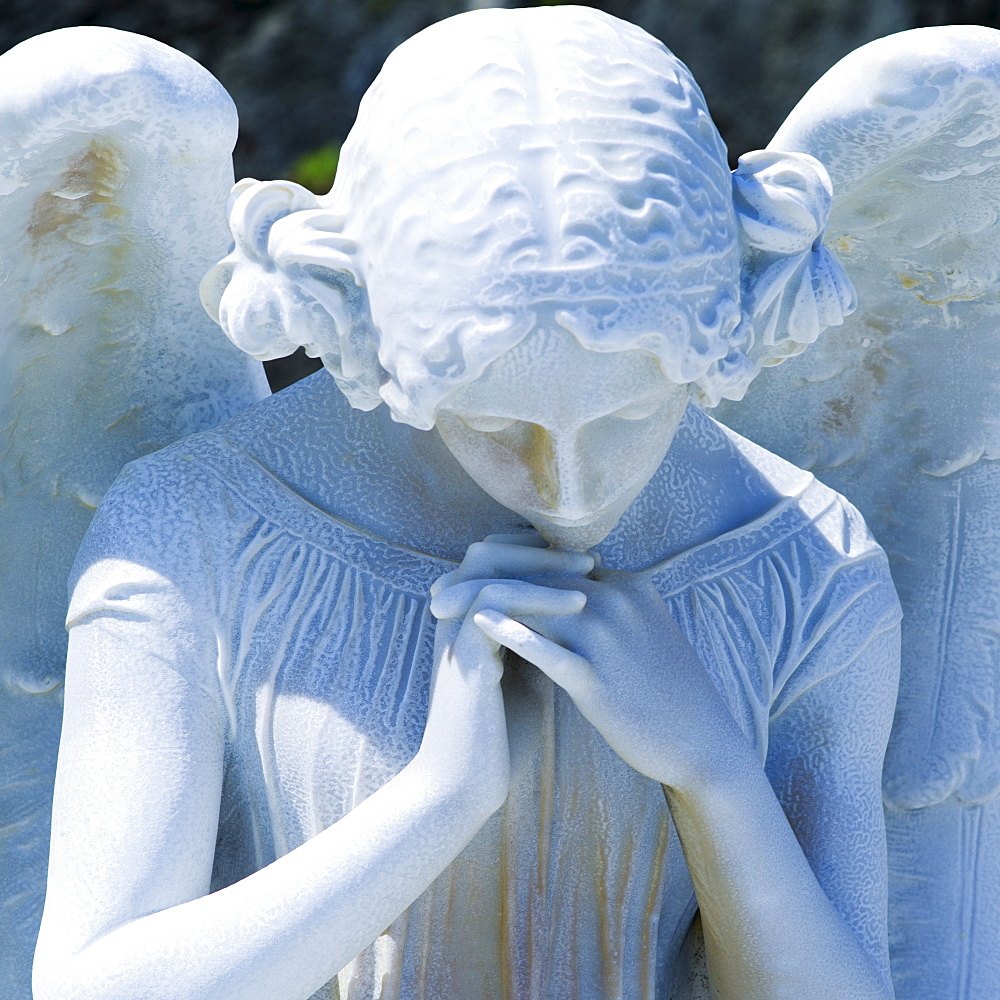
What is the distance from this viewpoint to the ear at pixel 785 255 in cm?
137

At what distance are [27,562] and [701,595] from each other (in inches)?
26.2

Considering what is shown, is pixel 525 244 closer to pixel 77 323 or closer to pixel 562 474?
pixel 562 474

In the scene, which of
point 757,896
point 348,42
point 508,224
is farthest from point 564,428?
point 348,42

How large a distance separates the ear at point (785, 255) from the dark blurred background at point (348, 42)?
A: 563 centimetres

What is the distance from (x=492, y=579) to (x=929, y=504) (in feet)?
2.12

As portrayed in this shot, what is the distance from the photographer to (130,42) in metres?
1.48

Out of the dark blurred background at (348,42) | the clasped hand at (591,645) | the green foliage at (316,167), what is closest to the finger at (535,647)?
the clasped hand at (591,645)

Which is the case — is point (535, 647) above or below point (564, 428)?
below

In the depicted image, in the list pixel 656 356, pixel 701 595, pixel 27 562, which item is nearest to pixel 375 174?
pixel 656 356

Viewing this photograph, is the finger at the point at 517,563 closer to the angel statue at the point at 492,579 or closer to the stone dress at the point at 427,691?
the angel statue at the point at 492,579

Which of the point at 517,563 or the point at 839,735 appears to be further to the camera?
the point at 839,735

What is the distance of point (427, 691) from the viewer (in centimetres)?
155

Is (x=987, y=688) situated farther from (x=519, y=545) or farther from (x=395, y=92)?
(x=395, y=92)

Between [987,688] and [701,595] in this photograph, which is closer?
[701,595]
